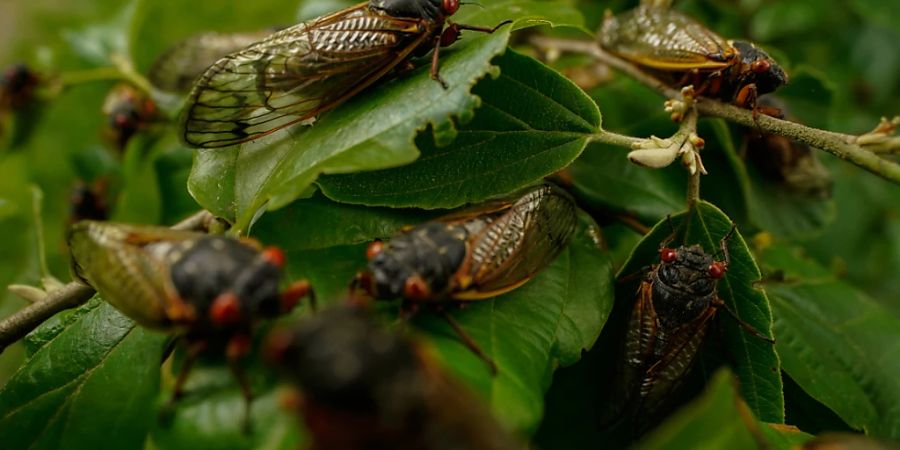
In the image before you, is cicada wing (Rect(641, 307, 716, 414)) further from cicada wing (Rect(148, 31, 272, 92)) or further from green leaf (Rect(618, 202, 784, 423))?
cicada wing (Rect(148, 31, 272, 92))

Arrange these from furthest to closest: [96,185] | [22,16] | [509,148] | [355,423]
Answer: [22,16] → [96,185] → [509,148] → [355,423]

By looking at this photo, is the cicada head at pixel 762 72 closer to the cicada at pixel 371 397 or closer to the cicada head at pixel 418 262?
the cicada head at pixel 418 262

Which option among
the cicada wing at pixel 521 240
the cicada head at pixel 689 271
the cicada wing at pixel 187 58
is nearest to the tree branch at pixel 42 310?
the cicada wing at pixel 521 240

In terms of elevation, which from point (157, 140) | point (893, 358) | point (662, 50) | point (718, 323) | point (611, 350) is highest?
point (662, 50)

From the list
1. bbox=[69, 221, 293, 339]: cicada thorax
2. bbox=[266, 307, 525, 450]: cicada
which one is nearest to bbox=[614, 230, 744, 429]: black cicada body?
bbox=[266, 307, 525, 450]: cicada

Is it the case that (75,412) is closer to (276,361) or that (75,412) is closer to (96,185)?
(276,361)

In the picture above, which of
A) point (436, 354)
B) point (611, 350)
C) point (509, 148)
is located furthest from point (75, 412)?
point (611, 350)
